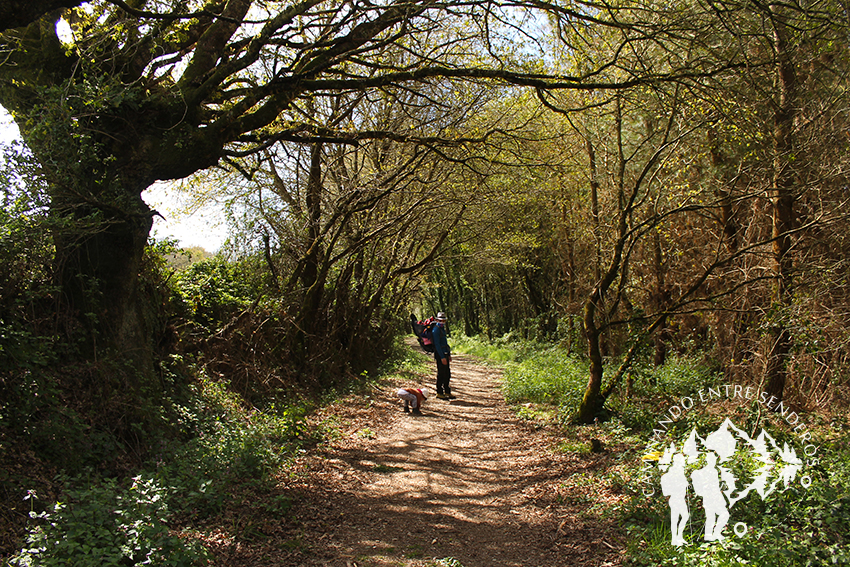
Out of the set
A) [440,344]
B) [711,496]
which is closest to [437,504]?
[711,496]

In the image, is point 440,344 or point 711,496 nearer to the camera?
point 711,496

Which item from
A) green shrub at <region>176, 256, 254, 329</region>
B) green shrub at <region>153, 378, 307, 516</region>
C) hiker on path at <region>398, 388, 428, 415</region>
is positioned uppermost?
green shrub at <region>176, 256, 254, 329</region>

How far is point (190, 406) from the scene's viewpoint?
7.26 meters

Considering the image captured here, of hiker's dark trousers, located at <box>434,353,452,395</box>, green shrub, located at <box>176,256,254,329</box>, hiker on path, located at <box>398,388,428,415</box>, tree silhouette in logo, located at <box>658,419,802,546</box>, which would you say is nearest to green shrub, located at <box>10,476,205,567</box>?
tree silhouette in logo, located at <box>658,419,802,546</box>

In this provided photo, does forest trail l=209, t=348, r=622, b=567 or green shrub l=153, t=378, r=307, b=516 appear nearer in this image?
forest trail l=209, t=348, r=622, b=567

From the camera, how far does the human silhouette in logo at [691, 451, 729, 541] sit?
Answer: 393 centimetres

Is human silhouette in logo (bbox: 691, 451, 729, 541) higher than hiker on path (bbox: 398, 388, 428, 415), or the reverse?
human silhouette in logo (bbox: 691, 451, 729, 541)

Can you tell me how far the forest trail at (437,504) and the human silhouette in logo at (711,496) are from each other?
736 mm

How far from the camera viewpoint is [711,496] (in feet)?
13.9

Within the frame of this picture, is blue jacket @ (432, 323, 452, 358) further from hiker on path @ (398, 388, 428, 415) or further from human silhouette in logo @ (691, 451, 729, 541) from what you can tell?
human silhouette in logo @ (691, 451, 729, 541)

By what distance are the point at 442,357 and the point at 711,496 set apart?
783 cm

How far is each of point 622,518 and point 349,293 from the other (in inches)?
412

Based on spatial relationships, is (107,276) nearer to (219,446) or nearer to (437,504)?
(219,446)

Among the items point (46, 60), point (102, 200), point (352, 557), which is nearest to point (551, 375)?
point (352, 557)
